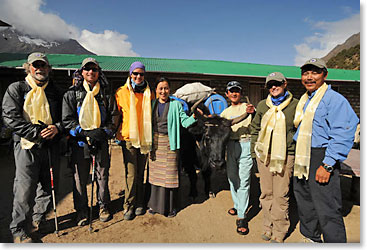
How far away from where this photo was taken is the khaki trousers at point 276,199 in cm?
271

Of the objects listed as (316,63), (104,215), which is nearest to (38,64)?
(104,215)

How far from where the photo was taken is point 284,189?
272 centimetres

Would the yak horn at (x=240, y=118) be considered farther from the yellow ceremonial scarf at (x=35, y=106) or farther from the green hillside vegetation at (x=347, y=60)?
the green hillside vegetation at (x=347, y=60)

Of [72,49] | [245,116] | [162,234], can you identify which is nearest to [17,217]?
[162,234]

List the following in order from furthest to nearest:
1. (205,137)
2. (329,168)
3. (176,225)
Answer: (205,137) → (176,225) → (329,168)

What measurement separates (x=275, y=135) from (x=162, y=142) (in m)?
1.81

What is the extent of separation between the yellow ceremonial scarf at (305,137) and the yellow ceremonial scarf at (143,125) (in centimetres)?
217

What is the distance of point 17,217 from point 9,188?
2.79m

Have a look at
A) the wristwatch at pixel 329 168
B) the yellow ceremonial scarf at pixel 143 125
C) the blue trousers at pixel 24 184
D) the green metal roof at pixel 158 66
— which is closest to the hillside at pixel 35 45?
the green metal roof at pixel 158 66

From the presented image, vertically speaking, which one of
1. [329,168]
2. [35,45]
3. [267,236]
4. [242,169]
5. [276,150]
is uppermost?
[35,45]

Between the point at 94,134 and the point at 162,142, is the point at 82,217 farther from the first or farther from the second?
the point at 162,142

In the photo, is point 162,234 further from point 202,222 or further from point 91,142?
point 91,142

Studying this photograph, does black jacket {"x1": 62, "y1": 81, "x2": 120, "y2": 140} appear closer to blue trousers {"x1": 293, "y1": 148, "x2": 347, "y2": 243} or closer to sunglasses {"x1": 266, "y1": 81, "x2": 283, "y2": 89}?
sunglasses {"x1": 266, "y1": 81, "x2": 283, "y2": 89}

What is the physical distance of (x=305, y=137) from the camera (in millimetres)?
2393
